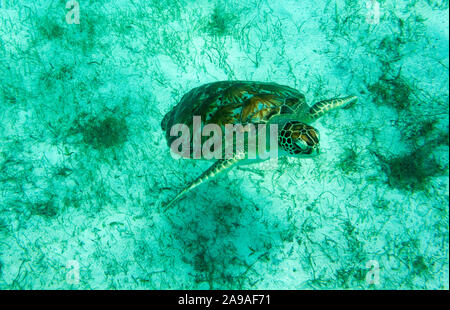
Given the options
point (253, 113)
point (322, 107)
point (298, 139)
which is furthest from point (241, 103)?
point (322, 107)

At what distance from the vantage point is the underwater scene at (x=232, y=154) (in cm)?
317

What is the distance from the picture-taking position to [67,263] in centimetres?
328

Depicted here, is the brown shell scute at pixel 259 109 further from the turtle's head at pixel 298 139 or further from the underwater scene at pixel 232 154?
the turtle's head at pixel 298 139

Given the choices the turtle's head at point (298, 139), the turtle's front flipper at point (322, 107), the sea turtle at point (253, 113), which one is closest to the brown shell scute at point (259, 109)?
the sea turtle at point (253, 113)

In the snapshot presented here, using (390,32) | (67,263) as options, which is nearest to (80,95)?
(67,263)

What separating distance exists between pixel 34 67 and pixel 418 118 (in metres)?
6.63

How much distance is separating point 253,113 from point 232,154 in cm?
58

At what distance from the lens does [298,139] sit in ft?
8.55

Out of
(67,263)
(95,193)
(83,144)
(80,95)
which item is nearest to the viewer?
(67,263)

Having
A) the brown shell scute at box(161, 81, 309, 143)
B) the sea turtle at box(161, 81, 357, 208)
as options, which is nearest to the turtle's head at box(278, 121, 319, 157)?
the sea turtle at box(161, 81, 357, 208)

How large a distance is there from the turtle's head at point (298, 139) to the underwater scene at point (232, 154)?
0.02 meters

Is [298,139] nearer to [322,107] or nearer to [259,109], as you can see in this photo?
[259,109]

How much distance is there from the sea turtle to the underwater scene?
0.02m

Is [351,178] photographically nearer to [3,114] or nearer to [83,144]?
[83,144]
